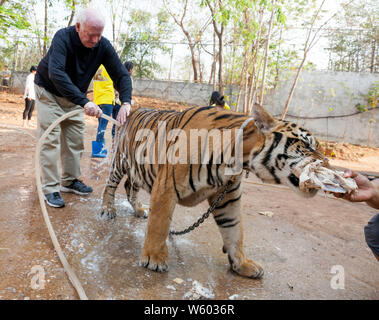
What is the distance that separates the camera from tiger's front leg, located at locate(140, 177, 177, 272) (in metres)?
2.38

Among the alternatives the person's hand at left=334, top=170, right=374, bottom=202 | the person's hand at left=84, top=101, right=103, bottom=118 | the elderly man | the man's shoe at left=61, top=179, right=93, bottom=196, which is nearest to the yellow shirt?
the elderly man

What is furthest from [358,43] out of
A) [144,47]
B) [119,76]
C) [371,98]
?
[119,76]

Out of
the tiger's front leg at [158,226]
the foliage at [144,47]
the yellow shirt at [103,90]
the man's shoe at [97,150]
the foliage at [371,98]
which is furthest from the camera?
the foliage at [144,47]

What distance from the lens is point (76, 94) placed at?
3.05 metres

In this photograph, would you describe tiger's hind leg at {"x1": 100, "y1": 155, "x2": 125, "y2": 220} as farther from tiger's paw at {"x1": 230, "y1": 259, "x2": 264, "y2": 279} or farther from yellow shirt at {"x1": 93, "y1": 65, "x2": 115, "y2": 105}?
yellow shirt at {"x1": 93, "y1": 65, "x2": 115, "y2": 105}

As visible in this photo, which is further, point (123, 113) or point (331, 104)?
point (331, 104)

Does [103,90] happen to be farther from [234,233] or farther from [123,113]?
[234,233]

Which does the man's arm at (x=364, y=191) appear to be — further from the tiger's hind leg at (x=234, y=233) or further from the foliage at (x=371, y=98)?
the foliage at (x=371, y=98)

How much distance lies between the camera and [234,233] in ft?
8.61

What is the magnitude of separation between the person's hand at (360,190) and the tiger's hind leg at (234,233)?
2.87 feet

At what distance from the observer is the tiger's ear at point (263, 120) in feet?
7.02

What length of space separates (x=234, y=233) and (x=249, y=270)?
0.32 metres

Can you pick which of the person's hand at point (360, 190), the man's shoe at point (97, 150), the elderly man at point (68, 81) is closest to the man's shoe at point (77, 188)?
the elderly man at point (68, 81)
